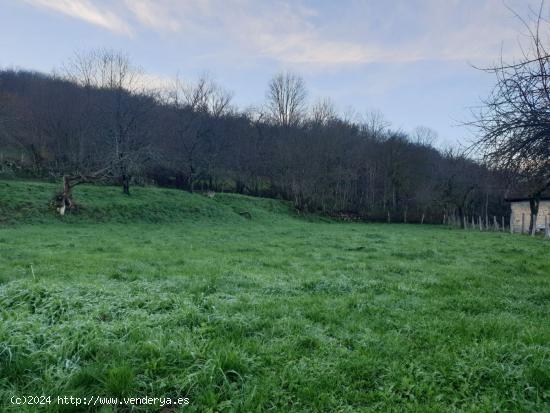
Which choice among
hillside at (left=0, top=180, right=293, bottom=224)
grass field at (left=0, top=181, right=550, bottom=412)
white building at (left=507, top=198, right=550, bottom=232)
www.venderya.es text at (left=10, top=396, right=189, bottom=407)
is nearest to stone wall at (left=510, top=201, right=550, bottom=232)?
white building at (left=507, top=198, right=550, bottom=232)

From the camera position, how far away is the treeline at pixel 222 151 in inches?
1425

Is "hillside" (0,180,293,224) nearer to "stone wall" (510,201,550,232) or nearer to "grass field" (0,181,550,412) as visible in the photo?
"grass field" (0,181,550,412)

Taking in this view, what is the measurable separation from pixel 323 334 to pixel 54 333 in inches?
129

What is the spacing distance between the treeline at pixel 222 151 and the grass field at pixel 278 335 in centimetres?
2697

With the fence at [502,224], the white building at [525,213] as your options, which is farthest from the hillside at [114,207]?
the white building at [525,213]

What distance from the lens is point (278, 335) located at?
4676mm

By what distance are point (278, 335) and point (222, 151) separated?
137 ft

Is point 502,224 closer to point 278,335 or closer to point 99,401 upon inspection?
point 278,335

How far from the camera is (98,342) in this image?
396cm

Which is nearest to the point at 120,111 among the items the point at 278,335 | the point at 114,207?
the point at 114,207

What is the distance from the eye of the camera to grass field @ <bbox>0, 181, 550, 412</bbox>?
332 cm

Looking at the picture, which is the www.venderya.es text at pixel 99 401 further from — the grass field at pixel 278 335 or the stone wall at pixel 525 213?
the stone wall at pixel 525 213

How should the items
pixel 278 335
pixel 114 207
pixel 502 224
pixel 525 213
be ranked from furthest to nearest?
pixel 502 224 → pixel 525 213 → pixel 114 207 → pixel 278 335

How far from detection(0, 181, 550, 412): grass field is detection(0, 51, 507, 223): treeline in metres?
27.0
